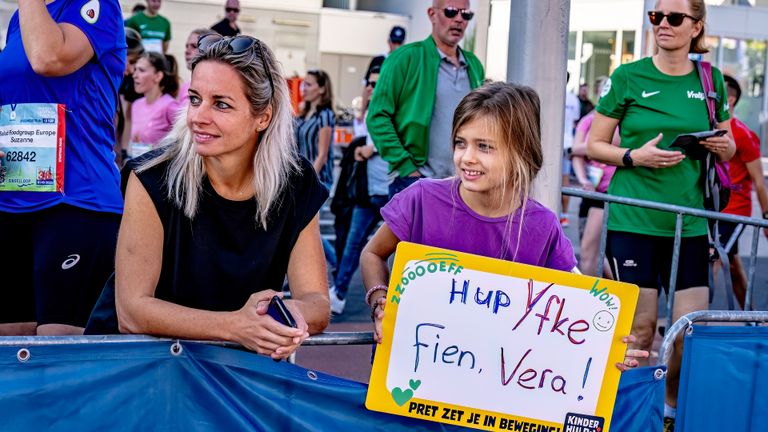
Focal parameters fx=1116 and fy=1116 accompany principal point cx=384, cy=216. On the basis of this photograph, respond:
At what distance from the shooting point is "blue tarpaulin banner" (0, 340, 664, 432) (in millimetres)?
2688

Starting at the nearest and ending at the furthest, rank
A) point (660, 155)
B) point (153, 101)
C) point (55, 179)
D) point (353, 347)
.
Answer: point (55, 179), point (660, 155), point (353, 347), point (153, 101)

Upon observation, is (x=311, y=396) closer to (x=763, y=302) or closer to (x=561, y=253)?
(x=561, y=253)

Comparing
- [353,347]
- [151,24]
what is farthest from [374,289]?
[151,24]

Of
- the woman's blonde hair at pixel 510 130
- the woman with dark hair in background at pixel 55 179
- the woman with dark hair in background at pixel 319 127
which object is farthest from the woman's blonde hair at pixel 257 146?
the woman with dark hair in background at pixel 319 127

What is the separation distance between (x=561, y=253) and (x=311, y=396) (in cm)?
103

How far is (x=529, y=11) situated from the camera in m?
4.41

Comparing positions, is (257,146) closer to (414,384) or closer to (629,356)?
(414,384)

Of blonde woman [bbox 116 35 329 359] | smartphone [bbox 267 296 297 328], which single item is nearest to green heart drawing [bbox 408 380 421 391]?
blonde woman [bbox 116 35 329 359]

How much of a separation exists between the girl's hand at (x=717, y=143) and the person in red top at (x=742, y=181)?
7.91 ft

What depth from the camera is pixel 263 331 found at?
9.09 ft

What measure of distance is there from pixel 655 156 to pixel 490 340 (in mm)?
2384

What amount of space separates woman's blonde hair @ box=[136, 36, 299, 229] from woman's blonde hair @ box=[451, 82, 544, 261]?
1.90 ft

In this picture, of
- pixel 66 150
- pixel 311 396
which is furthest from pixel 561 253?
pixel 66 150

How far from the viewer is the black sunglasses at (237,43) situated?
3.16 metres
